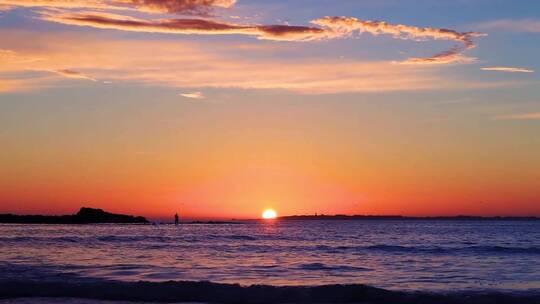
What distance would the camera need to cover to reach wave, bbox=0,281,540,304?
24000 mm

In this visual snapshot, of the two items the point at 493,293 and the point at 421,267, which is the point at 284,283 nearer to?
the point at 493,293

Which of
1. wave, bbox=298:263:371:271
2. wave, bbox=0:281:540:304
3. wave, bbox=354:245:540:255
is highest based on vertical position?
wave, bbox=354:245:540:255

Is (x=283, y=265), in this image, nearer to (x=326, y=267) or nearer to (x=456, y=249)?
(x=326, y=267)

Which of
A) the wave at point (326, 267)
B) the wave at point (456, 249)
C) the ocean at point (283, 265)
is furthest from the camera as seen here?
the wave at point (456, 249)

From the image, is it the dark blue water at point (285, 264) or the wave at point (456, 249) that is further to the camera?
the wave at point (456, 249)

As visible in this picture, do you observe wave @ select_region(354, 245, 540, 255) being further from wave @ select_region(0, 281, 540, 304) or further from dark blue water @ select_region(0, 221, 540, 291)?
wave @ select_region(0, 281, 540, 304)

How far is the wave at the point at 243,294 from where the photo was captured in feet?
78.7

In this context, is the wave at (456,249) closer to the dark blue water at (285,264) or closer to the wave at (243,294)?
the dark blue water at (285,264)

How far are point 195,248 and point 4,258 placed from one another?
47.7ft

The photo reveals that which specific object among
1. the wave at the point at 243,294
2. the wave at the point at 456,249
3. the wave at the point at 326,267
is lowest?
the wave at the point at 243,294

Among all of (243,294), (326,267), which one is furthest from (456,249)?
(243,294)

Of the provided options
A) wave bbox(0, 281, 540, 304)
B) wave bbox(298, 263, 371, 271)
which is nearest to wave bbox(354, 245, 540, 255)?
wave bbox(298, 263, 371, 271)

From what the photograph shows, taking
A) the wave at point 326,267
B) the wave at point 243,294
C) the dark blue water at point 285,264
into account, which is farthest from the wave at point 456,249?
the wave at point 243,294

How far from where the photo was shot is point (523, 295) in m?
24.6
